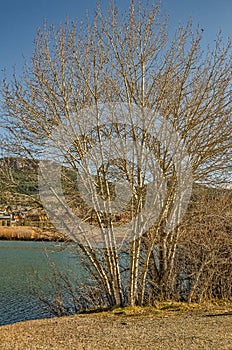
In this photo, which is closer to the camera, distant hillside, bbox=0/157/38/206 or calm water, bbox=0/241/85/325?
distant hillside, bbox=0/157/38/206

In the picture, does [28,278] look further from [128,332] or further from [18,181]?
[128,332]

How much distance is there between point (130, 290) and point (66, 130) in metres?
3.61

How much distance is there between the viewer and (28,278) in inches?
502

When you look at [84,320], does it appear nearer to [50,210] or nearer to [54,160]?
[50,210]

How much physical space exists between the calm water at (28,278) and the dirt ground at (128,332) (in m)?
2.04

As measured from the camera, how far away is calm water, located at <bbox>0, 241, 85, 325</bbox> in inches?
417

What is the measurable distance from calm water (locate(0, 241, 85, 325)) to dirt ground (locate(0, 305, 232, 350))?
2038 millimetres

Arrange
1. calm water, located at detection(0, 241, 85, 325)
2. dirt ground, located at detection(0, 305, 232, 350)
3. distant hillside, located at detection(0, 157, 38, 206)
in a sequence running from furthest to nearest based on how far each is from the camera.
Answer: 1. calm water, located at detection(0, 241, 85, 325)
2. distant hillside, located at detection(0, 157, 38, 206)
3. dirt ground, located at detection(0, 305, 232, 350)

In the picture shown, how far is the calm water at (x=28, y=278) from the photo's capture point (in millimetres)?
10594

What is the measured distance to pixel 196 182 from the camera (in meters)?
9.60

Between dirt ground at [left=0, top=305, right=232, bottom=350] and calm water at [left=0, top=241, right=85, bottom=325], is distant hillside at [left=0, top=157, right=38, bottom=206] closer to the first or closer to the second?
calm water at [left=0, top=241, right=85, bottom=325]

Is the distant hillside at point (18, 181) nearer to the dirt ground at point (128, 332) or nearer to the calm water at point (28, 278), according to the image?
the calm water at point (28, 278)

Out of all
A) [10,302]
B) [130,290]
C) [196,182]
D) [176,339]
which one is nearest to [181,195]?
[196,182]

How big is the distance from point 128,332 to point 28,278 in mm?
7122
